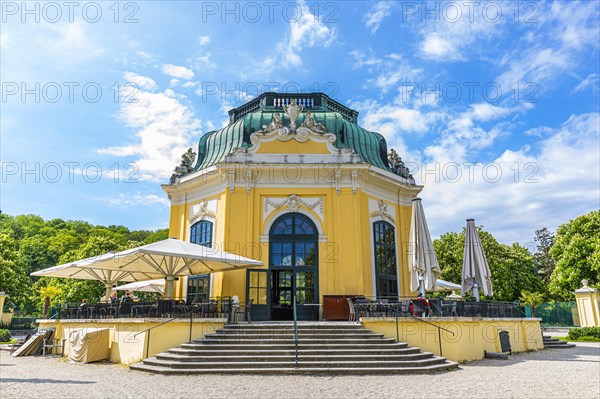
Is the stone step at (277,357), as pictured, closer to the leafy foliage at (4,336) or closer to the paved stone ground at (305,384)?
the paved stone ground at (305,384)

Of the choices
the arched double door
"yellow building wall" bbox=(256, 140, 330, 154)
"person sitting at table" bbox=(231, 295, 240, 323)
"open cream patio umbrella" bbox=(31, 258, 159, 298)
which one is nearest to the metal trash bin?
the arched double door

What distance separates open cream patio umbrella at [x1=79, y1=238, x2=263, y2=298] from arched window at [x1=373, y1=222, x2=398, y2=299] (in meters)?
5.58

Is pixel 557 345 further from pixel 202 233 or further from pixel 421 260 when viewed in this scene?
pixel 202 233

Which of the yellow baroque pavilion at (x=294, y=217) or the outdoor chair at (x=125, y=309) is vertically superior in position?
the yellow baroque pavilion at (x=294, y=217)

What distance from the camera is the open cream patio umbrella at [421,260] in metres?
13.1

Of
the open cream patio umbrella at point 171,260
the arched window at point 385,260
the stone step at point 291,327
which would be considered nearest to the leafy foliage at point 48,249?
the open cream patio umbrella at point 171,260

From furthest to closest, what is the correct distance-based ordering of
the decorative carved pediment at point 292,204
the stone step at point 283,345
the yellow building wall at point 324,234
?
the decorative carved pediment at point 292,204 < the yellow building wall at point 324,234 < the stone step at point 283,345

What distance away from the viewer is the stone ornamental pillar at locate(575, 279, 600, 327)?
21.7 meters

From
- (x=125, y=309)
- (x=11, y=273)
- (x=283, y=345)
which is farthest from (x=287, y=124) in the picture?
(x=11, y=273)

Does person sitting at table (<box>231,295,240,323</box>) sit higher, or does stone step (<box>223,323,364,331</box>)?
person sitting at table (<box>231,295,240,323</box>)

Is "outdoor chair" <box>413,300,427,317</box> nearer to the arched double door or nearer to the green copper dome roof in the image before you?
the arched double door

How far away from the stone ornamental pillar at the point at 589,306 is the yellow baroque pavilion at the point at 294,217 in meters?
11.2

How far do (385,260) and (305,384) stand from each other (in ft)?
31.0

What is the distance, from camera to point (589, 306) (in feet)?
72.1
